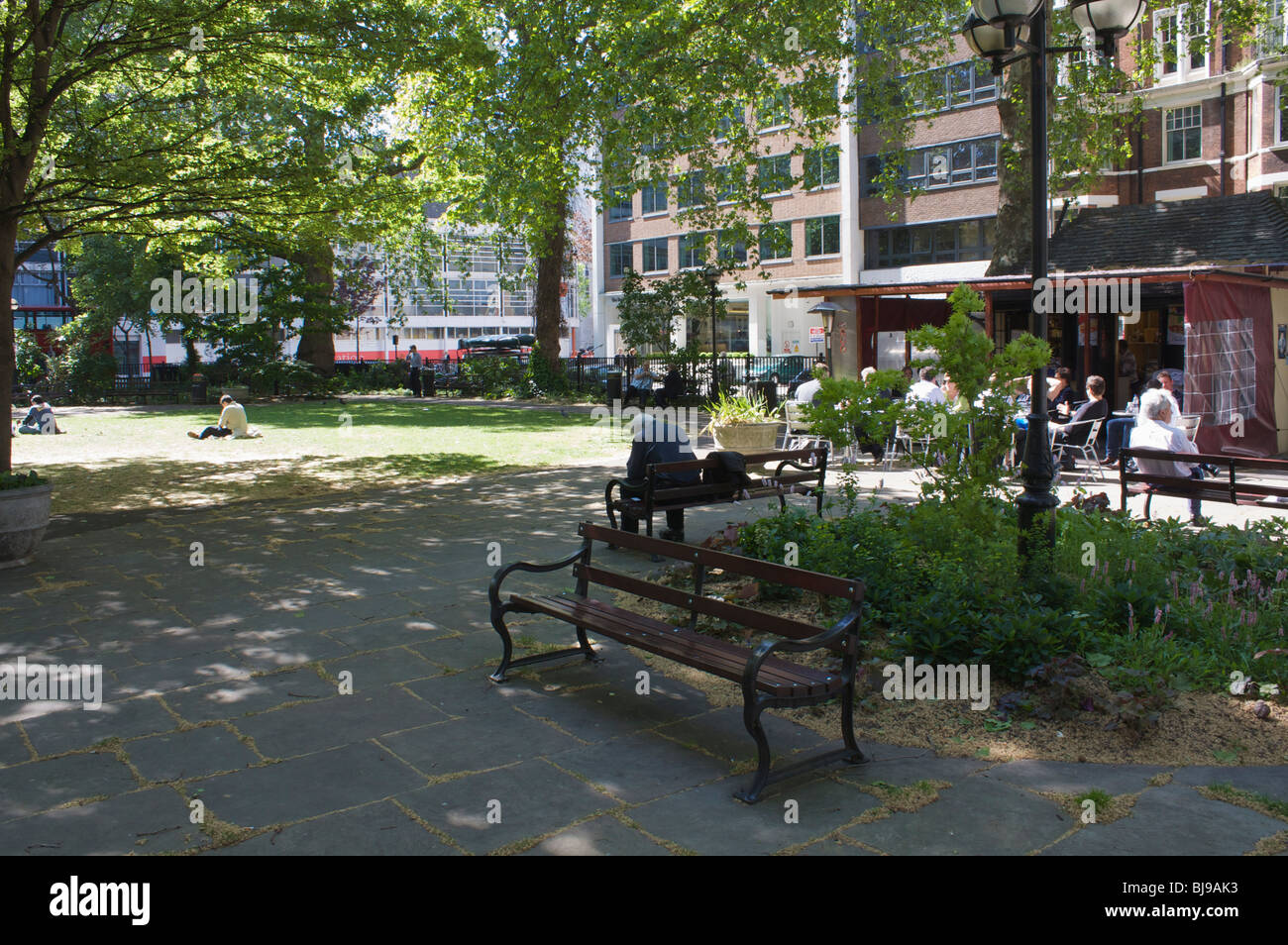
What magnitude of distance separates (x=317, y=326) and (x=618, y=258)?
2636cm

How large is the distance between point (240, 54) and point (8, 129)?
3001 mm

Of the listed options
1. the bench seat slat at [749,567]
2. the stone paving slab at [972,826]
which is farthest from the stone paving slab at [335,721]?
the stone paving slab at [972,826]

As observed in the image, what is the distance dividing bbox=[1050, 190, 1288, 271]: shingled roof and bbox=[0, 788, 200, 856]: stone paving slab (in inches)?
706

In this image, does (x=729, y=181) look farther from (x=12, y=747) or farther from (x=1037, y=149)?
(x=12, y=747)

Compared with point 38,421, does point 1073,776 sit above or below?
below

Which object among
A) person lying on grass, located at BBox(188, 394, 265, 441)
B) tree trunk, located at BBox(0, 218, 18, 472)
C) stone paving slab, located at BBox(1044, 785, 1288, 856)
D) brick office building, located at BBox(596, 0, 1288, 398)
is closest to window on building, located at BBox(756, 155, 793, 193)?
Answer: brick office building, located at BBox(596, 0, 1288, 398)

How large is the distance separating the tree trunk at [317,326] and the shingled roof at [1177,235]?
21.2m

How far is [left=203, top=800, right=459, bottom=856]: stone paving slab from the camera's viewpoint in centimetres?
371

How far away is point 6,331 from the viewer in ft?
34.0

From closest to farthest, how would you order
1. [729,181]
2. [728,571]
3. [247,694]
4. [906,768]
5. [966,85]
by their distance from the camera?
[906,768], [247,694], [728,571], [729,181], [966,85]

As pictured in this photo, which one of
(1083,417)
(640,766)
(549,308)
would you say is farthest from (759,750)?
(549,308)

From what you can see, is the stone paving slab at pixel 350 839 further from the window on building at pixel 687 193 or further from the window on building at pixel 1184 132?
the window on building at pixel 1184 132

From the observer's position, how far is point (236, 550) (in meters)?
9.37

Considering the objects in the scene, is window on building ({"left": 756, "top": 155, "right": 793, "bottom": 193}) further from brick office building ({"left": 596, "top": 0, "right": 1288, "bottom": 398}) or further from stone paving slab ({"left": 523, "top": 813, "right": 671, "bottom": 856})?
stone paving slab ({"left": 523, "top": 813, "right": 671, "bottom": 856})
